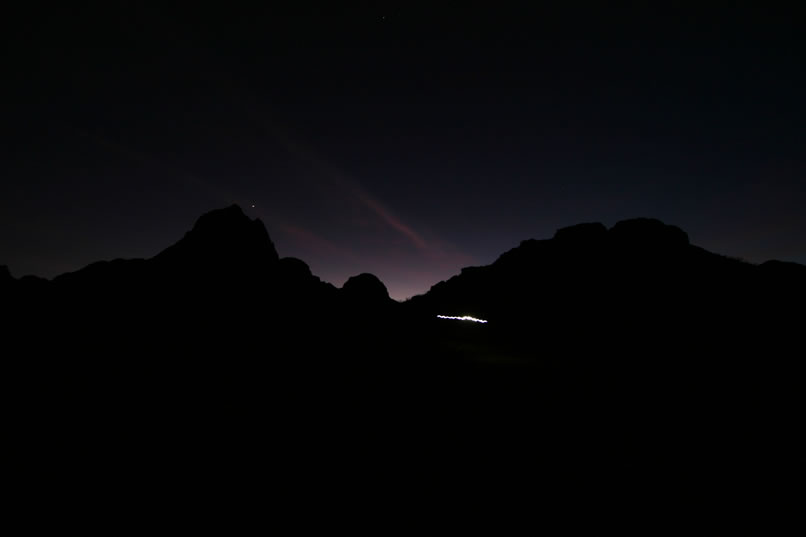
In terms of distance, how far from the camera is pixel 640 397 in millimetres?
9477

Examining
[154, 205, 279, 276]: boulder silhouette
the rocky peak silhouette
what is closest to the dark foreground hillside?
[154, 205, 279, 276]: boulder silhouette

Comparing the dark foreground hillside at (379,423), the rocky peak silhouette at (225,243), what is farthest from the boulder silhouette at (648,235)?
the rocky peak silhouette at (225,243)

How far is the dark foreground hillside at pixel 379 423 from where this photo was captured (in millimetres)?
5102

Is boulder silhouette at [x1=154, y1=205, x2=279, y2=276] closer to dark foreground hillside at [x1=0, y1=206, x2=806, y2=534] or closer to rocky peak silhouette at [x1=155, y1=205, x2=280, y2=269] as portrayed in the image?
rocky peak silhouette at [x1=155, y1=205, x2=280, y2=269]

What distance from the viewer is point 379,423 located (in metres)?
7.46

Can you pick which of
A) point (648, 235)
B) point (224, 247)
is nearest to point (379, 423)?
point (224, 247)

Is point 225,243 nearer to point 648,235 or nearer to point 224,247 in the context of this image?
point 224,247

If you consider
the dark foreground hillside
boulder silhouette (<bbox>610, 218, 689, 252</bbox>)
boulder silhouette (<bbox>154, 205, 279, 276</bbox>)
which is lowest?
the dark foreground hillside

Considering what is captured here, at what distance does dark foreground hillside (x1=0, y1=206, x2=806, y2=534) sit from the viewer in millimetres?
5102

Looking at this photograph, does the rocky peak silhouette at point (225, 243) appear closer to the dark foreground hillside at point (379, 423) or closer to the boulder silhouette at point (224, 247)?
the boulder silhouette at point (224, 247)

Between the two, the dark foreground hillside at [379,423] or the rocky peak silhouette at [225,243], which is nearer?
the dark foreground hillside at [379,423]

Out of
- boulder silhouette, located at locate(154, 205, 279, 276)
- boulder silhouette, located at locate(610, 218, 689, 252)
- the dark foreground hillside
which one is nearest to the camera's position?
the dark foreground hillside

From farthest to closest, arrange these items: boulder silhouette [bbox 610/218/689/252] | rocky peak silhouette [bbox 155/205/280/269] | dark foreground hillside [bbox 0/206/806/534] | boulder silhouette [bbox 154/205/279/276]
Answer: boulder silhouette [bbox 610/218/689/252]
rocky peak silhouette [bbox 155/205/280/269]
boulder silhouette [bbox 154/205/279/276]
dark foreground hillside [bbox 0/206/806/534]

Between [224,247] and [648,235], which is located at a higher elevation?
[648,235]
